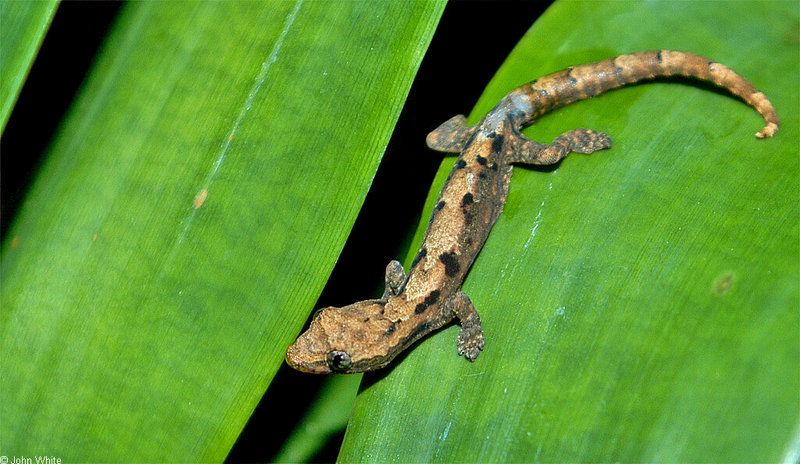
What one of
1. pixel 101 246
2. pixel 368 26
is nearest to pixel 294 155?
pixel 368 26

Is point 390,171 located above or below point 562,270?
below

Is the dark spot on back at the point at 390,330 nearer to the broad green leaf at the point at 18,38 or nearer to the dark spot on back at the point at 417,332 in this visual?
the dark spot on back at the point at 417,332

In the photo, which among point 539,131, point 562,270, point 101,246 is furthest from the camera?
point 539,131

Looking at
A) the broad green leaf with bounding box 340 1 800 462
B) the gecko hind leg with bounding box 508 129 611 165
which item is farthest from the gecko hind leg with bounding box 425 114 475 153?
the broad green leaf with bounding box 340 1 800 462

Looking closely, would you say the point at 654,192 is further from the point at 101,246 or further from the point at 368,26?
the point at 101,246

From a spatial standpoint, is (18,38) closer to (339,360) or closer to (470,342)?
(339,360)
